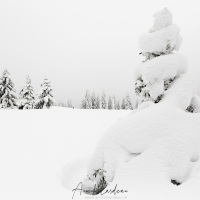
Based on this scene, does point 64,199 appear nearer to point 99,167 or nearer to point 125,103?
point 99,167

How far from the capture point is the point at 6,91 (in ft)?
127

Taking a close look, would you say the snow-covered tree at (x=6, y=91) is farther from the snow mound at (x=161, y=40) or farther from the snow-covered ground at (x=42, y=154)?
the snow mound at (x=161, y=40)

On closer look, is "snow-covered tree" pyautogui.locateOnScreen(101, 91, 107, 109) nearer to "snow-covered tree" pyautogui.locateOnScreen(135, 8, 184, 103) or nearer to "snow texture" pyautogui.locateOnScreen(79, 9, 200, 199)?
"snow-covered tree" pyautogui.locateOnScreen(135, 8, 184, 103)

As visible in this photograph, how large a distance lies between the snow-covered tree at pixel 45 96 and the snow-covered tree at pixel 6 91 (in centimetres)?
438

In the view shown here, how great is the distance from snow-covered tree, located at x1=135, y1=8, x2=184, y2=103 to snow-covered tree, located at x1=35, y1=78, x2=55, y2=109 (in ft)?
115

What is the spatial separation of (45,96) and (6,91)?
634 centimetres

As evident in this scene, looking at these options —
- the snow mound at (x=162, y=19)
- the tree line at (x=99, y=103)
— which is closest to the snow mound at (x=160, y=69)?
the snow mound at (x=162, y=19)

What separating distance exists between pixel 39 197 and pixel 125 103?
69.0 metres

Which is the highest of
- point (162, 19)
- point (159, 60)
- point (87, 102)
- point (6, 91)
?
point (87, 102)

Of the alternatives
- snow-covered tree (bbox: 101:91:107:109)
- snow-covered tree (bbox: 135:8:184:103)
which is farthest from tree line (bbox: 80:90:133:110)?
snow-covered tree (bbox: 135:8:184:103)

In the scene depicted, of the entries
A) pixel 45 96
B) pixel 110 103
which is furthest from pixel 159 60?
pixel 110 103

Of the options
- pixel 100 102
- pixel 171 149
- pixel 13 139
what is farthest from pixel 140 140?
pixel 100 102

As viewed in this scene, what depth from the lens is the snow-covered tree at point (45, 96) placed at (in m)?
42.1

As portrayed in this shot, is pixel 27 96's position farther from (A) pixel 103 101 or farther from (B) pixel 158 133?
(A) pixel 103 101
